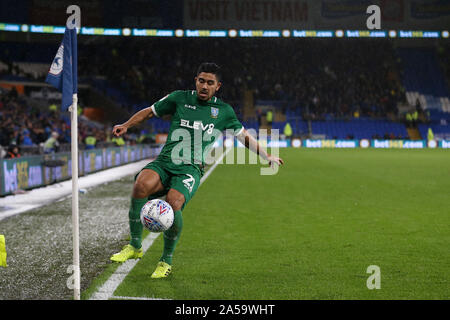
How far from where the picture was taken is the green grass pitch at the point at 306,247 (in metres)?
4.41

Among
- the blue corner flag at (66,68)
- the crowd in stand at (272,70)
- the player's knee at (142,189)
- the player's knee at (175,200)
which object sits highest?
the crowd in stand at (272,70)

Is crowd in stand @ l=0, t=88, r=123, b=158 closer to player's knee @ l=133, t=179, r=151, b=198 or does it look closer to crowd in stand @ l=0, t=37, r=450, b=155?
player's knee @ l=133, t=179, r=151, b=198

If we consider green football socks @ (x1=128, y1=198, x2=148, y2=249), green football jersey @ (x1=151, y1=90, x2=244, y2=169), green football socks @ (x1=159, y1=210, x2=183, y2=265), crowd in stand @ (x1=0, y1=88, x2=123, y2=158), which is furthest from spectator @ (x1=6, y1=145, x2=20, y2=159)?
green football socks @ (x1=159, y1=210, x2=183, y2=265)

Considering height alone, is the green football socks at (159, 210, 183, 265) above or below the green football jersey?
below

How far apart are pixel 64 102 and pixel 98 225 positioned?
3951 mm

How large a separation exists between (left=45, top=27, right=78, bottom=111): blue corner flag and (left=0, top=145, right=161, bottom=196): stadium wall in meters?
7.93

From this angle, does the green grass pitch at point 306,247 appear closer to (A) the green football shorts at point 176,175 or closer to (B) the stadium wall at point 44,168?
(A) the green football shorts at point 176,175

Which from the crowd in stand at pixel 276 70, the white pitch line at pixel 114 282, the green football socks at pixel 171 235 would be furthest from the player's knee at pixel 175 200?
the crowd in stand at pixel 276 70

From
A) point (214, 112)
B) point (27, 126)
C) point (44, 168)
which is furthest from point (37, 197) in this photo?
point (27, 126)

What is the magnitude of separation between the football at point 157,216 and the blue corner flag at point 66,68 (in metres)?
1.24

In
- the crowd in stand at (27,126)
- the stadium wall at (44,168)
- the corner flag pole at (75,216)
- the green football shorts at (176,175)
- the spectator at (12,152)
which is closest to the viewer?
the corner flag pole at (75,216)

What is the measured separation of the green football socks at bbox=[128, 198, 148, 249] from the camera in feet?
16.6

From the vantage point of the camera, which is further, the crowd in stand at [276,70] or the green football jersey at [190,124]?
the crowd in stand at [276,70]
